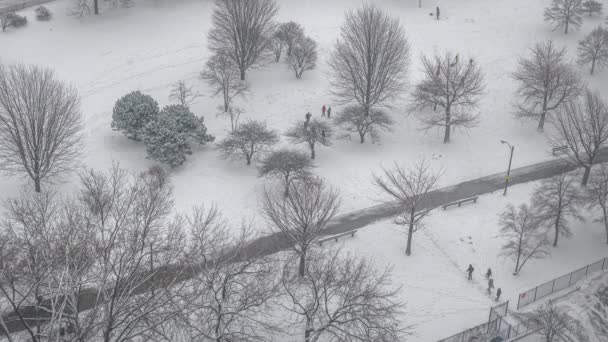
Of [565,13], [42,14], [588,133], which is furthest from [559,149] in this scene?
[42,14]

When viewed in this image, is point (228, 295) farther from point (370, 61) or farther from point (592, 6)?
point (592, 6)

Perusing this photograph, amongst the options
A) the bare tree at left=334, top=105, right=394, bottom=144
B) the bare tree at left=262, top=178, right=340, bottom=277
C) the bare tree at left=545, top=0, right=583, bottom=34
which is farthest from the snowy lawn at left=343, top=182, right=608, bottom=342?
the bare tree at left=545, top=0, right=583, bottom=34

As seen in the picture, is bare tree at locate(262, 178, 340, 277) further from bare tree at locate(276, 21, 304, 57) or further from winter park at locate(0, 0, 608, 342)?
bare tree at locate(276, 21, 304, 57)

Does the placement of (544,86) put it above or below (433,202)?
above

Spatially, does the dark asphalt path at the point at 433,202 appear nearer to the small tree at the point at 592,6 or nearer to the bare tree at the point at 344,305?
the bare tree at the point at 344,305

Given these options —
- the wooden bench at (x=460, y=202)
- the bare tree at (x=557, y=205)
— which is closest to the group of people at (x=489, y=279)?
the bare tree at (x=557, y=205)

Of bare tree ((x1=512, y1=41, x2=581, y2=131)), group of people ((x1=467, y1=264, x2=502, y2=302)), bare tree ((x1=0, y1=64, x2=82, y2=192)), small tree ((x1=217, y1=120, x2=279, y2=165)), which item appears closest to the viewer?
group of people ((x1=467, y1=264, x2=502, y2=302))
